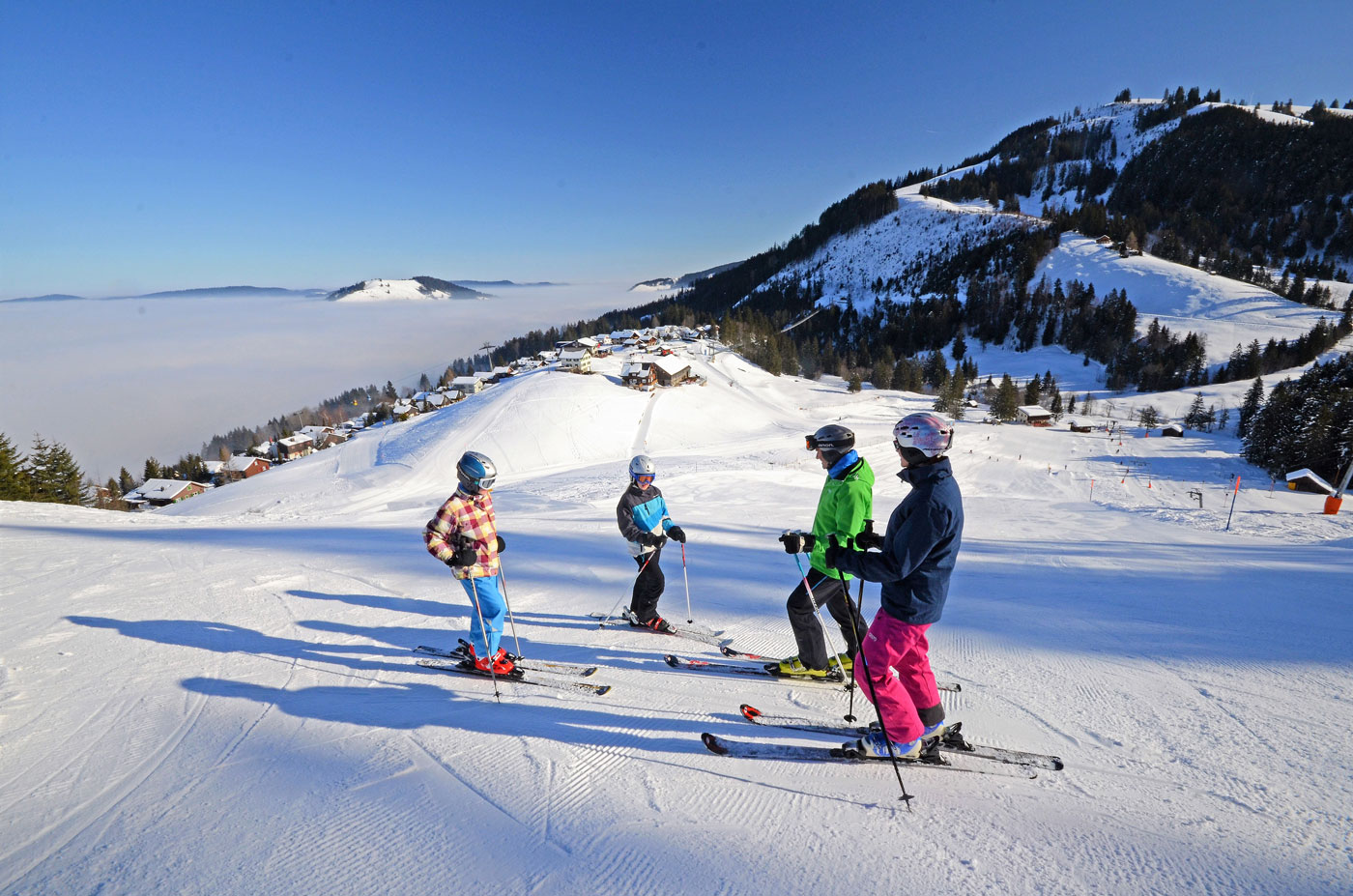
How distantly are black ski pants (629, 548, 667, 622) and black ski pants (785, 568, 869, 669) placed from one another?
1.81 meters

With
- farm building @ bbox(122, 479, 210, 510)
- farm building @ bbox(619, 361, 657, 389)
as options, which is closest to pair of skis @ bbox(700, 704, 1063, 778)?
farm building @ bbox(619, 361, 657, 389)

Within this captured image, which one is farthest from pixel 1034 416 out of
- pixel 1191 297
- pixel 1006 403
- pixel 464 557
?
pixel 464 557

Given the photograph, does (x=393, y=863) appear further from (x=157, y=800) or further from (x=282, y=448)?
(x=282, y=448)

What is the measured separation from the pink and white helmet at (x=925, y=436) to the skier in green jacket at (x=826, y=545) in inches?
21.7

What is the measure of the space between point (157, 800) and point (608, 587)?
15.4 ft

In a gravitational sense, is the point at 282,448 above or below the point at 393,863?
below

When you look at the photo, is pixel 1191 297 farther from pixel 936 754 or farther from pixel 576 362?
pixel 936 754

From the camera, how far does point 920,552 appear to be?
316cm

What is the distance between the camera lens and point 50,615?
6340mm

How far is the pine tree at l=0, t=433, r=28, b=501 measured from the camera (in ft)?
88.6

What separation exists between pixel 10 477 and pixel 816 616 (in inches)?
1695

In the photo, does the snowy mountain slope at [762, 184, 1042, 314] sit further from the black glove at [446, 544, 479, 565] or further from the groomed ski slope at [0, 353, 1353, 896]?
the black glove at [446, 544, 479, 565]

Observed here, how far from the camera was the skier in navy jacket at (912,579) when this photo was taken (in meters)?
3.17

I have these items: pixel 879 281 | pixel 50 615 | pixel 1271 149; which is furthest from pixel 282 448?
pixel 1271 149
